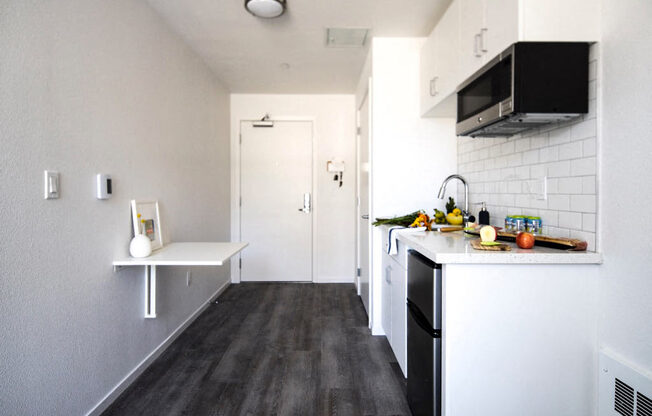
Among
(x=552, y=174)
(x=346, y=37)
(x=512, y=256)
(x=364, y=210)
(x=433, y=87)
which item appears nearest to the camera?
(x=512, y=256)

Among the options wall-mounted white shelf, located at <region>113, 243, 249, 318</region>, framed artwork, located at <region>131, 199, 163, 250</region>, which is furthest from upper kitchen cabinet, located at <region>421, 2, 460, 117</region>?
framed artwork, located at <region>131, 199, 163, 250</region>

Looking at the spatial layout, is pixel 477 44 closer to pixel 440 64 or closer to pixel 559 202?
pixel 440 64

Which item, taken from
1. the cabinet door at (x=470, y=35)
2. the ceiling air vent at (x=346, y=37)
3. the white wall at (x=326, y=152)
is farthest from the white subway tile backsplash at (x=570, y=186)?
the white wall at (x=326, y=152)

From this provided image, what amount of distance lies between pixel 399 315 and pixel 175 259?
1.32m

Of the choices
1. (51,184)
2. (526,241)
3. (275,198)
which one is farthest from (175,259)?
(275,198)

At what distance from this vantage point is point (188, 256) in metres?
2.04

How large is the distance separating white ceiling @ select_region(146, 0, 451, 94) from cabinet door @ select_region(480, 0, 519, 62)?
783 millimetres

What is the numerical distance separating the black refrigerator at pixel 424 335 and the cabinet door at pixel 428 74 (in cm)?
131

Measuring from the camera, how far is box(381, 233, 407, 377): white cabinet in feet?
6.75

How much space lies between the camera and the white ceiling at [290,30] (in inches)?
94.8

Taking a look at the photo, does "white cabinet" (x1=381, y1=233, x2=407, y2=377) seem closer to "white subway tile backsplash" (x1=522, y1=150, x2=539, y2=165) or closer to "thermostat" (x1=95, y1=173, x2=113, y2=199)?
"white subway tile backsplash" (x1=522, y1=150, x2=539, y2=165)

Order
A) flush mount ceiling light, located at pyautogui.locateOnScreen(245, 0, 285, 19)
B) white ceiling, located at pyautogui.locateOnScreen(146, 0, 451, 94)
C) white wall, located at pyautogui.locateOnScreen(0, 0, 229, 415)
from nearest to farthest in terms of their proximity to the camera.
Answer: white wall, located at pyautogui.locateOnScreen(0, 0, 229, 415) < flush mount ceiling light, located at pyautogui.locateOnScreen(245, 0, 285, 19) < white ceiling, located at pyautogui.locateOnScreen(146, 0, 451, 94)

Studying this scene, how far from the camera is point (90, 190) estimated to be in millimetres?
1765

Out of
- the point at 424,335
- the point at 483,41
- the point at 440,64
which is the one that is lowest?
the point at 424,335
